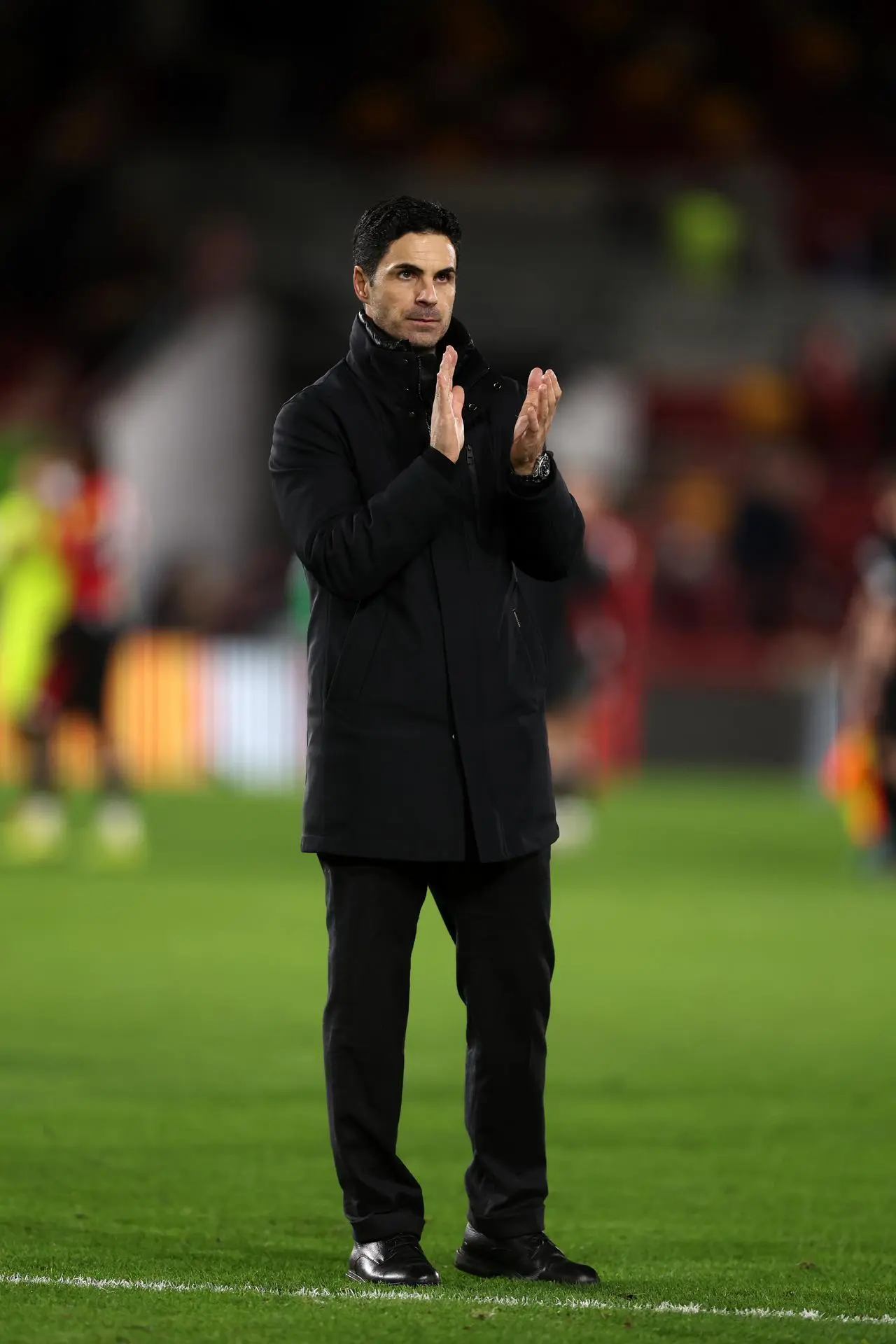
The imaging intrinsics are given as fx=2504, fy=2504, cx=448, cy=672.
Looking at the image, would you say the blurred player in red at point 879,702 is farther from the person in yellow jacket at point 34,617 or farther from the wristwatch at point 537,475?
the wristwatch at point 537,475

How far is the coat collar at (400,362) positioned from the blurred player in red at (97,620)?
29.4ft

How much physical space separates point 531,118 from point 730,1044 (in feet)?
72.6

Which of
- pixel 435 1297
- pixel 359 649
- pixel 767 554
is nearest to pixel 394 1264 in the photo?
pixel 435 1297

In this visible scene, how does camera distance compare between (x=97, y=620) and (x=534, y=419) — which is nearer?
(x=534, y=419)

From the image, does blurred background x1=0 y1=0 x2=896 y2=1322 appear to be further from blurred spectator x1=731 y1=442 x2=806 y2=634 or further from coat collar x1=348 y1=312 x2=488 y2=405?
coat collar x1=348 y1=312 x2=488 y2=405

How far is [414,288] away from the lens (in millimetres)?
4441

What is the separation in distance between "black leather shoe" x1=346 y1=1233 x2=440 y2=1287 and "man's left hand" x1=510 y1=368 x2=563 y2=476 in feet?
4.59

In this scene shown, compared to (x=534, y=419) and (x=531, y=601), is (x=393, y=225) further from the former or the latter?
(x=531, y=601)

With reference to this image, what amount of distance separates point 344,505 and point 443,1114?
2.55 m

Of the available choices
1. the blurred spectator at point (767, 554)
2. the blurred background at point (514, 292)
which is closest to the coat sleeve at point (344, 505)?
the blurred background at point (514, 292)

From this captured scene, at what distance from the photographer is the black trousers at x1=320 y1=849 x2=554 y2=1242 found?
4.46 meters

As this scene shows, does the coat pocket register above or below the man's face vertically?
below

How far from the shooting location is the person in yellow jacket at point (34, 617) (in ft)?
45.5

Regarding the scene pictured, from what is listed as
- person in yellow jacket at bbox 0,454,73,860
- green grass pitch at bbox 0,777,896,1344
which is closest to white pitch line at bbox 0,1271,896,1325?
green grass pitch at bbox 0,777,896,1344
